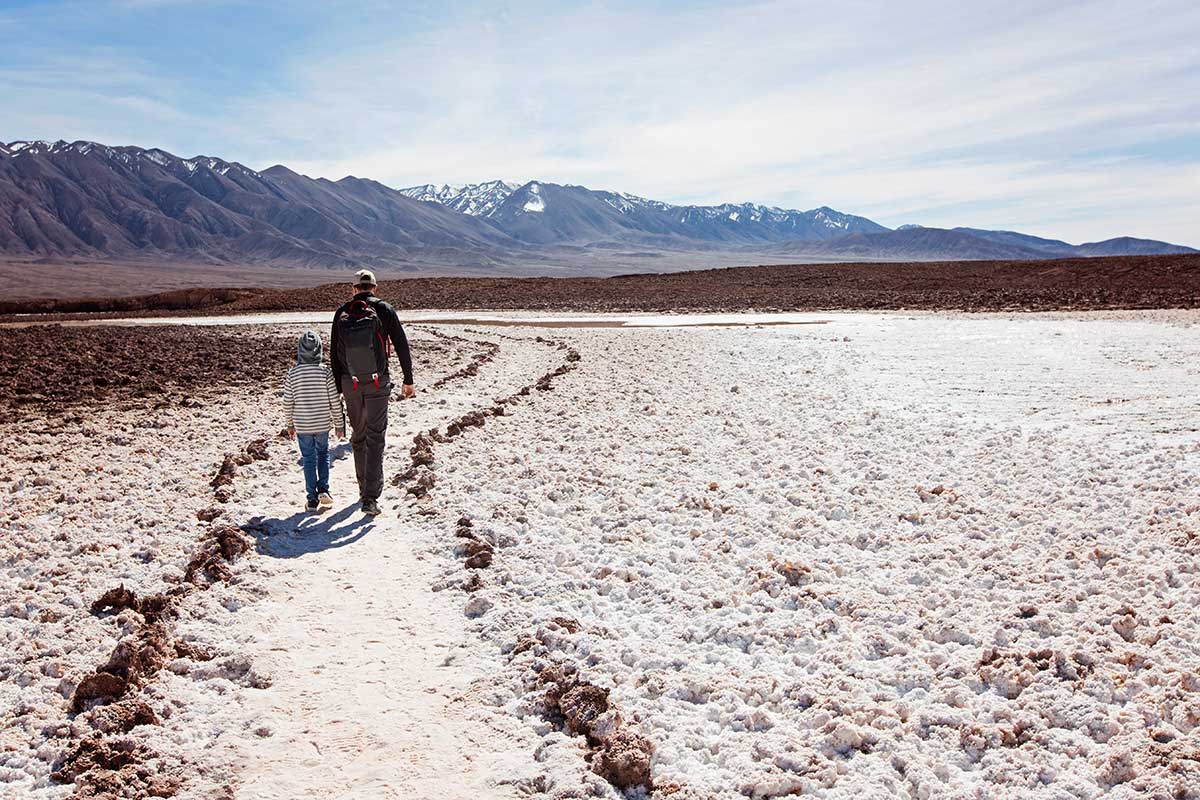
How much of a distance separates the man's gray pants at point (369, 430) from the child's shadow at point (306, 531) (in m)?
0.30

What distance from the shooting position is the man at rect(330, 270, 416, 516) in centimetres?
747

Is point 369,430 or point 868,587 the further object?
point 369,430

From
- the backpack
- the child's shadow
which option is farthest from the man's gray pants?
the child's shadow

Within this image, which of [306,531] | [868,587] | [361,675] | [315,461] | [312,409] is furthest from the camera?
[315,461]

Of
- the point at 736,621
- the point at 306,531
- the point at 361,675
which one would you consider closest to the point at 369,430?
the point at 306,531

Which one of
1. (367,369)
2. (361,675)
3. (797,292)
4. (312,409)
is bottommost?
(361,675)

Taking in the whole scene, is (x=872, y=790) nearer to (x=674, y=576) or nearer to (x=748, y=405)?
(x=674, y=576)

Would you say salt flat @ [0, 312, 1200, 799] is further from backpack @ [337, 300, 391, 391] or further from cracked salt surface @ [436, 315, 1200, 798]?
backpack @ [337, 300, 391, 391]

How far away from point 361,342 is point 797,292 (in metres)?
44.7

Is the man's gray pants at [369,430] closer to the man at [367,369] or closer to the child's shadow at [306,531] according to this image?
the man at [367,369]

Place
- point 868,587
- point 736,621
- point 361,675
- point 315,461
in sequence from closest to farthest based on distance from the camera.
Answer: point 361,675
point 736,621
point 868,587
point 315,461

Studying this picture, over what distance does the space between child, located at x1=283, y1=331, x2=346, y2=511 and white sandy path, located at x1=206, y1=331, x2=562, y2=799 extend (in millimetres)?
423

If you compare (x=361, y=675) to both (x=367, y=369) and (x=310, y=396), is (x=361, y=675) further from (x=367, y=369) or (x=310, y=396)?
(x=310, y=396)

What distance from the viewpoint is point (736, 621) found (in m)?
5.28
